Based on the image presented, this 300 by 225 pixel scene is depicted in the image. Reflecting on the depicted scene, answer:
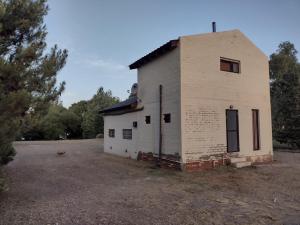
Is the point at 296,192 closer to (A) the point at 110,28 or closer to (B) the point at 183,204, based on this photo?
(B) the point at 183,204

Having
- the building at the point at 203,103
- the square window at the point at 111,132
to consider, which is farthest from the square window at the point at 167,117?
the square window at the point at 111,132

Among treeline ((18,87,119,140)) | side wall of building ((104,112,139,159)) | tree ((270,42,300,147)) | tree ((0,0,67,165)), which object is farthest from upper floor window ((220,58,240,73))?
treeline ((18,87,119,140))

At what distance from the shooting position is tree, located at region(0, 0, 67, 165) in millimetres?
5004

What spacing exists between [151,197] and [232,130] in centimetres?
636

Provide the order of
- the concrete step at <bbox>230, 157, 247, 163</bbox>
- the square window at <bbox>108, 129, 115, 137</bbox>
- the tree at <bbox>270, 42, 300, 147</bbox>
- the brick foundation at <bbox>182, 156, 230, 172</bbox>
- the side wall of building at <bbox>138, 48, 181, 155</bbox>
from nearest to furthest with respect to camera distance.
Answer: the brick foundation at <bbox>182, 156, 230, 172</bbox> → the side wall of building at <bbox>138, 48, 181, 155</bbox> → the concrete step at <bbox>230, 157, 247, 163</bbox> → the square window at <bbox>108, 129, 115, 137</bbox> → the tree at <bbox>270, 42, 300, 147</bbox>

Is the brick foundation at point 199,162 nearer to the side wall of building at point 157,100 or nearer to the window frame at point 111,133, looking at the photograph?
the side wall of building at point 157,100

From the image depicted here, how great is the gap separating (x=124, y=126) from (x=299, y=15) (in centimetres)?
1257

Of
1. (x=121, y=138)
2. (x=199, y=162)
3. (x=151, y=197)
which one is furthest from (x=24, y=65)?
(x=121, y=138)

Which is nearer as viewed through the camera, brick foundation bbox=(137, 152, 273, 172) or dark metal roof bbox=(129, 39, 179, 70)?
brick foundation bbox=(137, 152, 273, 172)

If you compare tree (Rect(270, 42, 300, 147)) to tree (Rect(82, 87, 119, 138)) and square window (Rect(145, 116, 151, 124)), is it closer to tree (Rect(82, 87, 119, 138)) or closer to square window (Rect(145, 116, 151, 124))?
square window (Rect(145, 116, 151, 124))

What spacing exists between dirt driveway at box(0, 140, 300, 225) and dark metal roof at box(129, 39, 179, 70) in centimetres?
536

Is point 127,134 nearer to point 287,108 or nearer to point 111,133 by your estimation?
point 111,133

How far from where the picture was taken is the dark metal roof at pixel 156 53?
9898 millimetres

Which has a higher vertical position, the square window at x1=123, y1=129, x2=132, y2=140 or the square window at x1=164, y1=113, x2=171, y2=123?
the square window at x1=164, y1=113, x2=171, y2=123
